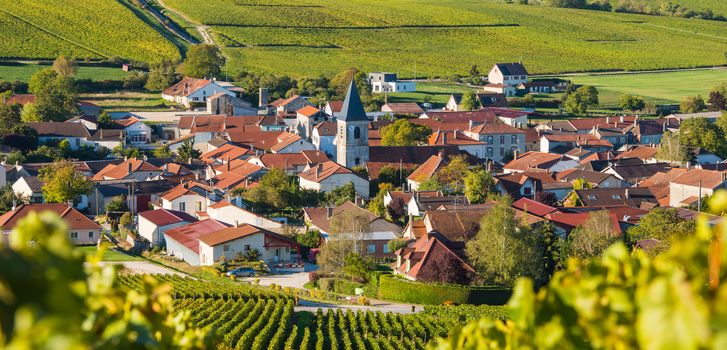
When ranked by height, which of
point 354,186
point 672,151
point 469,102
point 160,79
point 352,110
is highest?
point 160,79

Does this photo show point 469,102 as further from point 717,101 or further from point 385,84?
point 717,101

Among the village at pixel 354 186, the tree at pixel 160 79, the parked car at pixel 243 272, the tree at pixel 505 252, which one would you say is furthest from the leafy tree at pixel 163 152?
the tree at pixel 505 252

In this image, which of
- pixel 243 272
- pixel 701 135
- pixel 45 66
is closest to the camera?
pixel 243 272

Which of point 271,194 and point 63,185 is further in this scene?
point 271,194

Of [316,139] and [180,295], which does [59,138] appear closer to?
[316,139]

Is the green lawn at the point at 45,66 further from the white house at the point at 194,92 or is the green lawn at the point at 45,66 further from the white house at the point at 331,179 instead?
the white house at the point at 331,179

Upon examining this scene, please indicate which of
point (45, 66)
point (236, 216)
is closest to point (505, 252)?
point (236, 216)
